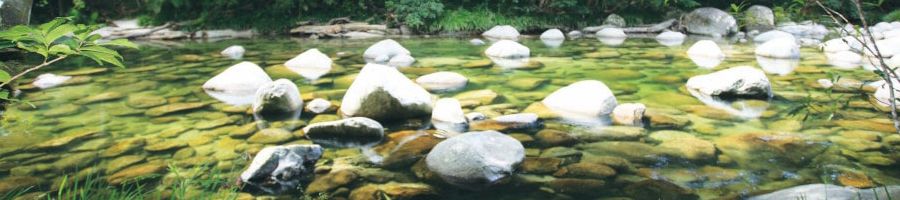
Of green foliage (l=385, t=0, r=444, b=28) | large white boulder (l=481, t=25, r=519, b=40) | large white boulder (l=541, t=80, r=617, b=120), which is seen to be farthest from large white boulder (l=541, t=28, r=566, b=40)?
large white boulder (l=541, t=80, r=617, b=120)

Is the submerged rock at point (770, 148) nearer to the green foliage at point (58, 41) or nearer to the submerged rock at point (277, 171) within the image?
the submerged rock at point (277, 171)

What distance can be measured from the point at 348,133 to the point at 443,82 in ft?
6.43

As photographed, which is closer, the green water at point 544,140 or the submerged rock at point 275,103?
the green water at point 544,140

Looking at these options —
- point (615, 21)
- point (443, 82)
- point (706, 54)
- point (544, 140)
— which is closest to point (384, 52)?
point (443, 82)

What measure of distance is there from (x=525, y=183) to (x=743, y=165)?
1068mm

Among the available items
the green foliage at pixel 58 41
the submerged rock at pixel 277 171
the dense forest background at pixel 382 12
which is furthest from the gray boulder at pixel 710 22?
the green foliage at pixel 58 41

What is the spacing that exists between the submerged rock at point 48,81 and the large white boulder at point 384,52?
303 cm

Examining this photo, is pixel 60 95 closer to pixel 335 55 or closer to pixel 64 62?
pixel 64 62

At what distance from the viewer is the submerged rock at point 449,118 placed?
354 centimetres

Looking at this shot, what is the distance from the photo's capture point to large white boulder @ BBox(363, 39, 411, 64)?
7.09 meters

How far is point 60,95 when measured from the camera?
4773 millimetres

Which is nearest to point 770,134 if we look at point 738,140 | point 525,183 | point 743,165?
point 738,140

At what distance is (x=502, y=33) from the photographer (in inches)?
431

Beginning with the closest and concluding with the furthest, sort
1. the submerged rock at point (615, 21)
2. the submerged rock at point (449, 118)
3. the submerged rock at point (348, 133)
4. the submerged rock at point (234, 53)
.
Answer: the submerged rock at point (348, 133) < the submerged rock at point (449, 118) < the submerged rock at point (234, 53) < the submerged rock at point (615, 21)
